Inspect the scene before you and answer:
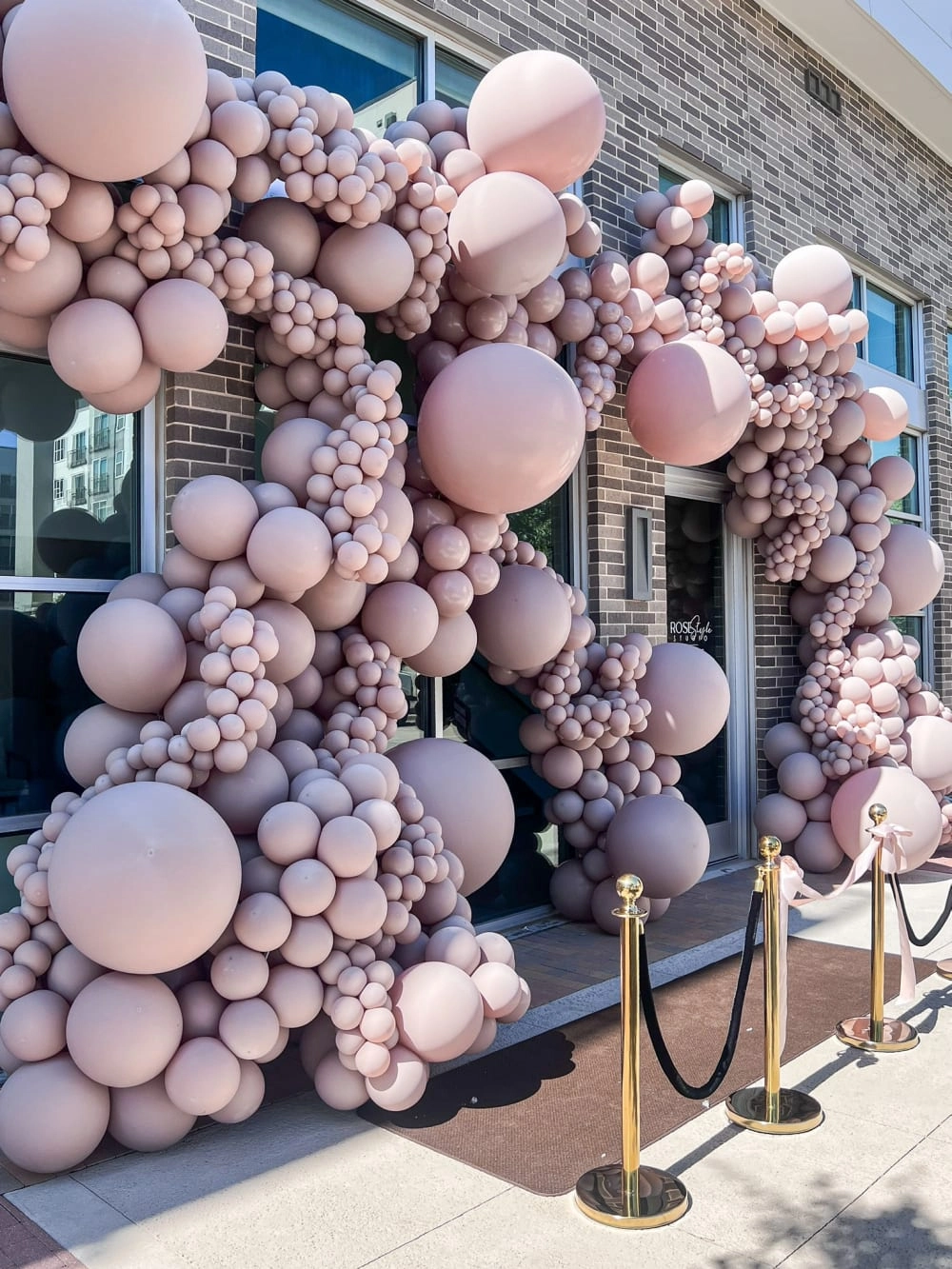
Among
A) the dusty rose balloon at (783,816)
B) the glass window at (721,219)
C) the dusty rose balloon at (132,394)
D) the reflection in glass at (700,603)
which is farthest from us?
the glass window at (721,219)

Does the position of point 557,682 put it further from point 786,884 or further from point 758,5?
point 758,5

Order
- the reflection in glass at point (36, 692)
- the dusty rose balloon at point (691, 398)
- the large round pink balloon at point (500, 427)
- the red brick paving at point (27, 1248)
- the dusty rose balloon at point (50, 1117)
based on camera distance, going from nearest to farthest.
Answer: the red brick paving at point (27, 1248)
the dusty rose balloon at point (50, 1117)
the reflection in glass at point (36, 692)
the large round pink balloon at point (500, 427)
the dusty rose balloon at point (691, 398)

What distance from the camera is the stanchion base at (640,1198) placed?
3135 millimetres

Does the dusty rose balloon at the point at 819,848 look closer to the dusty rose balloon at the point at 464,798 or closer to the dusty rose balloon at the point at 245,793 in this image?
the dusty rose balloon at the point at 464,798

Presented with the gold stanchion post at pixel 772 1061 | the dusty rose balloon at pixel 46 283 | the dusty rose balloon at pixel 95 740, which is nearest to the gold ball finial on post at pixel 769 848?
the gold stanchion post at pixel 772 1061

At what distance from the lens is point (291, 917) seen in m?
3.68

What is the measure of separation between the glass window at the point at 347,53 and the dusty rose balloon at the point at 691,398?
2.01 metres

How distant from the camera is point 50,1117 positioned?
334 centimetres

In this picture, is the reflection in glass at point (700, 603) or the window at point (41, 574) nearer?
the window at point (41, 574)

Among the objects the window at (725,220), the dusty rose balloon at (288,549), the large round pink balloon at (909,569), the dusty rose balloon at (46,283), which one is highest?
the window at (725,220)

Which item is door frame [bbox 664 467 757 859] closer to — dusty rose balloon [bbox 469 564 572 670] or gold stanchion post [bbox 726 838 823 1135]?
dusty rose balloon [bbox 469 564 572 670]

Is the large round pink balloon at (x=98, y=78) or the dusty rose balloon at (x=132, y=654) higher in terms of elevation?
the large round pink balloon at (x=98, y=78)

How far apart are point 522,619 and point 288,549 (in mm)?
1602

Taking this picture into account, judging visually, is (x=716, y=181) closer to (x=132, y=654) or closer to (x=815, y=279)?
(x=815, y=279)
